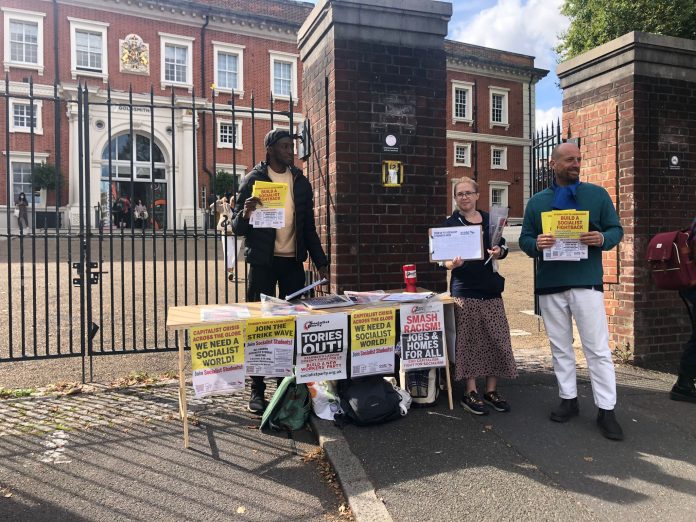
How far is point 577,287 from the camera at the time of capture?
3645 millimetres

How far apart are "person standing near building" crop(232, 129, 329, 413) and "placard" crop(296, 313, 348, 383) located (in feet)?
2.04

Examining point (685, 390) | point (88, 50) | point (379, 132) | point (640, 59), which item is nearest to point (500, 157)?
point (88, 50)

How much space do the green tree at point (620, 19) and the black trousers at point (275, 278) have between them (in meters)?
16.6

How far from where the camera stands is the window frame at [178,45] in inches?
1035

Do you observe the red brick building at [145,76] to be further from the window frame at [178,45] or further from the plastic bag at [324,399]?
the plastic bag at [324,399]

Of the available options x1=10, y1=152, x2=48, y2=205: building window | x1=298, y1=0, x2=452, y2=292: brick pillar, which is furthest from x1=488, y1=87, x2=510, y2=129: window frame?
x1=298, y1=0, x2=452, y2=292: brick pillar

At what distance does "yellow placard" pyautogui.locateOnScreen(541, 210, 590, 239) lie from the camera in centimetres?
351

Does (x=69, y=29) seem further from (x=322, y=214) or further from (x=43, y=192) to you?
(x=322, y=214)

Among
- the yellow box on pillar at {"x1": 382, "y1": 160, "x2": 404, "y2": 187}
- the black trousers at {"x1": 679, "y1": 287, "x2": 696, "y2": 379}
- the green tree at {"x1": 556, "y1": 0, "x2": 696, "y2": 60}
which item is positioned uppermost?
the green tree at {"x1": 556, "y1": 0, "x2": 696, "y2": 60}

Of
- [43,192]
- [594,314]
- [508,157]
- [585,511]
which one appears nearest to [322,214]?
[594,314]

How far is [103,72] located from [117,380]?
24.7 meters

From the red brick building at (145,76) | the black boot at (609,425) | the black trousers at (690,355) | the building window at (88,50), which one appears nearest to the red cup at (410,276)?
the black boot at (609,425)

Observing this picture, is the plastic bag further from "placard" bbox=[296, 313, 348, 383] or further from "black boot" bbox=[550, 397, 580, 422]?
"black boot" bbox=[550, 397, 580, 422]

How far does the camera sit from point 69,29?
25.0 metres
